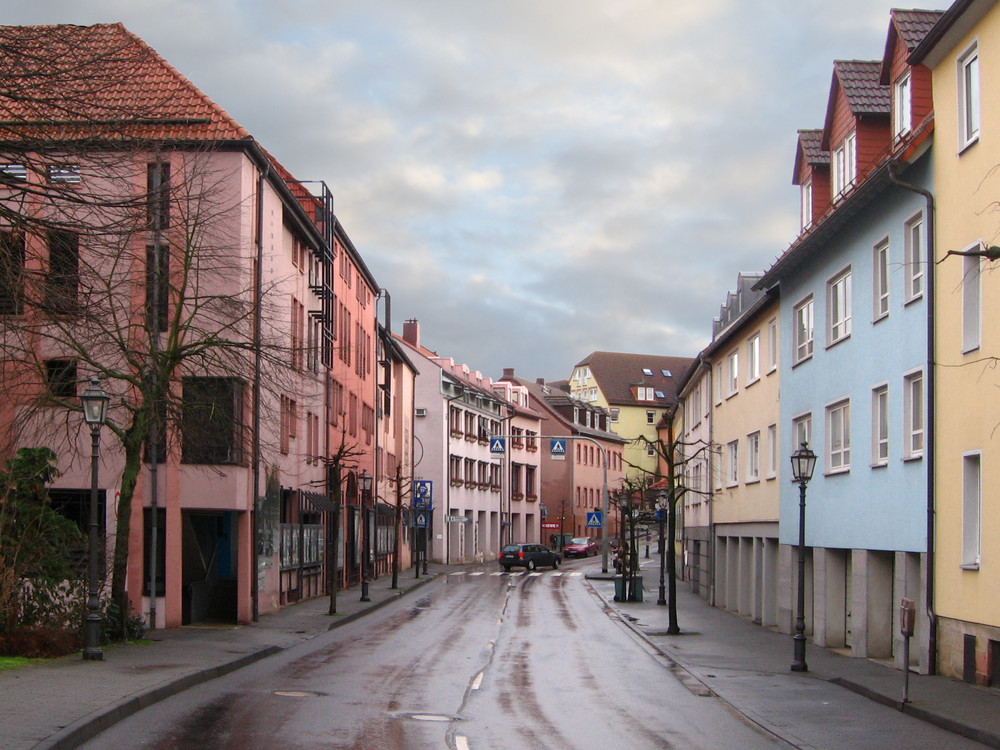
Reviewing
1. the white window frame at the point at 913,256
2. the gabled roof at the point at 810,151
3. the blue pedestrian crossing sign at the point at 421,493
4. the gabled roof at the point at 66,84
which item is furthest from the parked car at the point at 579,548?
the gabled roof at the point at 66,84

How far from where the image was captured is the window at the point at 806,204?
28.4m

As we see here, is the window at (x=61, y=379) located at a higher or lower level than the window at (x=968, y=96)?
lower

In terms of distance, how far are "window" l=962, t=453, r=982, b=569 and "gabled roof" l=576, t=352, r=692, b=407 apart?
10903 centimetres

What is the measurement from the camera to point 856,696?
1730 cm

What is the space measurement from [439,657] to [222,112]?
46.6 ft

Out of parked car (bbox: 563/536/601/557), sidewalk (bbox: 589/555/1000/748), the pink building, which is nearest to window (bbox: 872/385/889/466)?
sidewalk (bbox: 589/555/1000/748)

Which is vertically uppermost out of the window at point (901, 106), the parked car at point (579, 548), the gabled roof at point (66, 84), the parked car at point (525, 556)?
the window at point (901, 106)

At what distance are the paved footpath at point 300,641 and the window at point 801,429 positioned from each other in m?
4.47

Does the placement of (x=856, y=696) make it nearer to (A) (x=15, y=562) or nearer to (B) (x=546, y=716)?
(B) (x=546, y=716)

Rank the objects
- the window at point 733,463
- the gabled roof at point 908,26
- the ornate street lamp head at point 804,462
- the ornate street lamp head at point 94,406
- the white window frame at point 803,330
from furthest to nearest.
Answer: the window at point 733,463 → the white window frame at point 803,330 → the gabled roof at point 908,26 → the ornate street lamp head at point 804,462 → the ornate street lamp head at point 94,406

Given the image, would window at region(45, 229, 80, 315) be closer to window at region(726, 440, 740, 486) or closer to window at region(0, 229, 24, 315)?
window at region(0, 229, 24, 315)

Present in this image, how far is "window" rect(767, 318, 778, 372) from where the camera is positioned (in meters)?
31.6

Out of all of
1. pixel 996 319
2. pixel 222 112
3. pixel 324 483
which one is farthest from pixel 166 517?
pixel 996 319

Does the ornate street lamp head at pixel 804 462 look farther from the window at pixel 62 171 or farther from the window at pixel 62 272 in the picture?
the window at pixel 62 171
